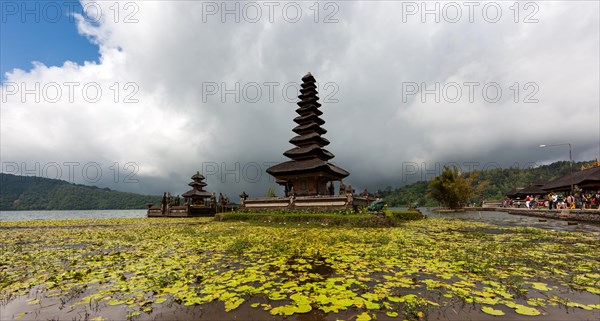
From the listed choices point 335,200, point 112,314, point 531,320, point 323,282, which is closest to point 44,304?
point 112,314

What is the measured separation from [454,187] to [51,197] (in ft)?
701

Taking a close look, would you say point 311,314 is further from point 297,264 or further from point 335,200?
point 335,200

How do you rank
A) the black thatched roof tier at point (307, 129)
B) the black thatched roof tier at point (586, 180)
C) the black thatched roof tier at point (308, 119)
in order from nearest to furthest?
the black thatched roof tier at point (586, 180), the black thatched roof tier at point (307, 129), the black thatched roof tier at point (308, 119)

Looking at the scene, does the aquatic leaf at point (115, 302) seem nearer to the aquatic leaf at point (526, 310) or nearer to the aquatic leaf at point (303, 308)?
the aquatic leaf at point (303, 308)

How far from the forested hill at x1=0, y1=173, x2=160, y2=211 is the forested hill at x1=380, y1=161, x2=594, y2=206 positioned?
150m

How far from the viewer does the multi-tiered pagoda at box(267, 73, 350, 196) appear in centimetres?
2930

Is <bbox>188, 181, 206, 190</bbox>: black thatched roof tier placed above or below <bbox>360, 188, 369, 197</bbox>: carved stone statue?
above

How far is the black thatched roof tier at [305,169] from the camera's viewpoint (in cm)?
2827

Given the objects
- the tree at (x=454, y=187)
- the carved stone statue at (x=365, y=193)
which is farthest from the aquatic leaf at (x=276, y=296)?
the tree at (x=454, y=187)

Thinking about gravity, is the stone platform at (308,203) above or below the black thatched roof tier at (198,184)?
below

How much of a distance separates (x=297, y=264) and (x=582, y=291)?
5.57 metres

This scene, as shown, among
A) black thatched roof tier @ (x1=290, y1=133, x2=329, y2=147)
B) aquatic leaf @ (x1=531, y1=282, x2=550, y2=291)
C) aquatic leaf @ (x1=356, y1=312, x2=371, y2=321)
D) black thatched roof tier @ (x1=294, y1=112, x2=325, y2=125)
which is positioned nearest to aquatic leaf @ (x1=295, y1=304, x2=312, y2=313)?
Answer: aquatic leaf @ (x1=356, y1=312, x2=371, y2=321)

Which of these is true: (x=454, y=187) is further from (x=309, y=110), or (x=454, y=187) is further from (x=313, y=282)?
(x=313, y=282)

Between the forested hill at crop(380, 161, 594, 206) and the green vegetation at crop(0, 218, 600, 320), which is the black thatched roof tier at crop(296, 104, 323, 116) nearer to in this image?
the green vegetation at crop(0, 218, 600, 320)
